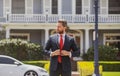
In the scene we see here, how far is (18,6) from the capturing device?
45000mm

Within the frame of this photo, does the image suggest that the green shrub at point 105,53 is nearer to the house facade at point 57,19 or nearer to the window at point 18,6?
the house facade at point 57,19

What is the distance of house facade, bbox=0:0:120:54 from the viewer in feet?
139

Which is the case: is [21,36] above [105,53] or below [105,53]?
above

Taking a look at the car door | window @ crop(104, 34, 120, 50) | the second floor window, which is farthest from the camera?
the second floor window

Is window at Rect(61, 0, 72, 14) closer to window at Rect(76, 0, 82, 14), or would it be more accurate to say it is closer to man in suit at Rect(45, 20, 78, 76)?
window at Rect(76, 0, 82, 14)

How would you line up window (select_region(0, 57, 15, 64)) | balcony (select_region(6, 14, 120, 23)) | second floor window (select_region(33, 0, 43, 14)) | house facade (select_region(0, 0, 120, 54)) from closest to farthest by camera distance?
window (select_region(0, 57, 15, 64)), house facade (select_region(0, 0, 120, 54)), balcony (select_region(6, 14, 120, 23)), second floor window (select_region(33, 0, 43, 14))

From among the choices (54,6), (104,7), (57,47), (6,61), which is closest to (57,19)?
(54,6)

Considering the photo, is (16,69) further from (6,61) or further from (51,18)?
Answer: (51,18)

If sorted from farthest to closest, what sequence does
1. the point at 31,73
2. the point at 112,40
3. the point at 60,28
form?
the point at 112,40 → the point at 31,73 → the point at 60,28

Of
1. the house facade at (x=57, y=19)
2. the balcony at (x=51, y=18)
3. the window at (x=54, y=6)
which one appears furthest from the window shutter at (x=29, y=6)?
the window at (x=54, y=6)

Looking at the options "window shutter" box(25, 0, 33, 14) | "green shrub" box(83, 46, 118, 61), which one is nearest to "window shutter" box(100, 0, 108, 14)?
"green shrub" box(83, 46, 118, 61)

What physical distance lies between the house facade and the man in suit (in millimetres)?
33488

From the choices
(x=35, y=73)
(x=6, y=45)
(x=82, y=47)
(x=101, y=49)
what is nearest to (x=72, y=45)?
(x=35, y=73)

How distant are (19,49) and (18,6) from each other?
26.2 feet
